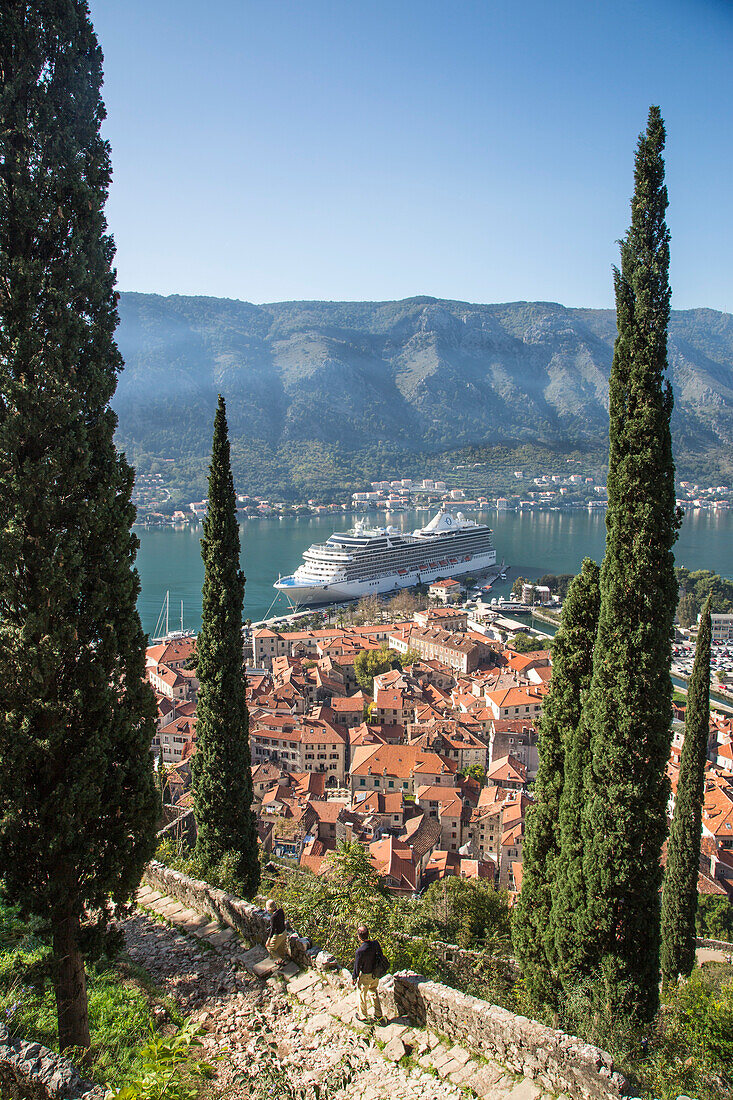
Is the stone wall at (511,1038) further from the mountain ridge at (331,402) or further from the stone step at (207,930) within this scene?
the mountain ridge at (331,402)

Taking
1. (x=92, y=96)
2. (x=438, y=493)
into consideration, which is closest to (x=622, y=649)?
(x=92, y=96)

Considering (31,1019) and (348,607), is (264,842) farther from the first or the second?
(348,607)

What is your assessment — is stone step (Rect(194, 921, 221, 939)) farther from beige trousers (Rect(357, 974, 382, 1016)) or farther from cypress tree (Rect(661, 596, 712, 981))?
cypress tree (Rect(661, 596, 712, 981))

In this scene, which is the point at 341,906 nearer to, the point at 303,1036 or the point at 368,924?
the point at 368,924

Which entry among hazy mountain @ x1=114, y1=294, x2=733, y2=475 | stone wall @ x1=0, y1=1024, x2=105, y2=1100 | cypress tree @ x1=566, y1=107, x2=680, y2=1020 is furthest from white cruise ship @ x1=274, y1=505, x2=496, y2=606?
hazy mountain @ x1=114, y1=294, x2=733, y2=475

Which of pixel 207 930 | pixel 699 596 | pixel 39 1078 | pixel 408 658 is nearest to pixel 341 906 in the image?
pixel 207 930

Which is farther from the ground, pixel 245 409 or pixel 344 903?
pixel 245 409

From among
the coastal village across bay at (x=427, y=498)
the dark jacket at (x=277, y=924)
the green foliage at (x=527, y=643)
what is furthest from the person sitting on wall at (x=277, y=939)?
the coastal village across bay at (x=427, y=498)
